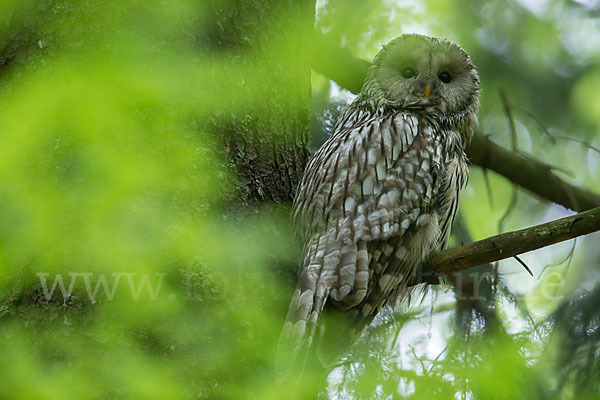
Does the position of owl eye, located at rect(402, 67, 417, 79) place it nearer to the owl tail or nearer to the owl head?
the owl head

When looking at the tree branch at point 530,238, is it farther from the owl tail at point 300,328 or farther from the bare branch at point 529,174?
the bare branch at point 529,174

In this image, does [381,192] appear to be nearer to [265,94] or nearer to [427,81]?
[265,94]

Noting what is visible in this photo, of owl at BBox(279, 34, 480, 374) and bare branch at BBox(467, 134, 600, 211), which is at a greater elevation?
bare branch at BBox(467, 134, 600, 211)

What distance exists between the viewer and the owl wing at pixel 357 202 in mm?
2184

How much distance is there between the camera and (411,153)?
2.59m

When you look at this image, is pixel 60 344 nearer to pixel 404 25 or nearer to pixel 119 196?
pixel 119 196

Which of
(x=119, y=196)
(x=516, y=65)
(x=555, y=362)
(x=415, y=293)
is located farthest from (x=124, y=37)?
(x=516, y=65)

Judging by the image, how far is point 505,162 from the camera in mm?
3027

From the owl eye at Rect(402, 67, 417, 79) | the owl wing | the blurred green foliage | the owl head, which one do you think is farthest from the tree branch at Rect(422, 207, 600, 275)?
the owl eye at Rect(402, 67, 417, 79)

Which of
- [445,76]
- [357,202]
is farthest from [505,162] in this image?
[357,202]

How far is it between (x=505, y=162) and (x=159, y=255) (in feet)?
6.36

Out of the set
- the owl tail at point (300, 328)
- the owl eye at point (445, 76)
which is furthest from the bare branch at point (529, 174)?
the owl tail at point (300, 328)

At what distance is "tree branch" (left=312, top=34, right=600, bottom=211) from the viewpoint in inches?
115

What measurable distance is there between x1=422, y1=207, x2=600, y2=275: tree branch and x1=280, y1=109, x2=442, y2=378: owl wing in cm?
41
